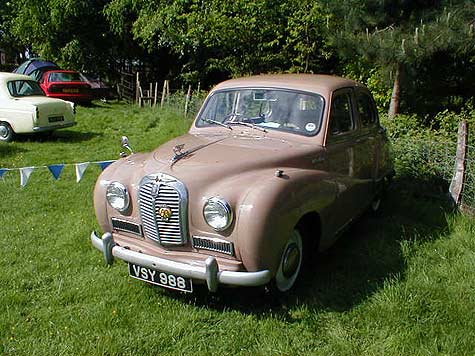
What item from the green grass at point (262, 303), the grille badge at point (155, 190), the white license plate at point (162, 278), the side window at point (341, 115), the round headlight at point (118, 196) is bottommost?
the green grass at point (262, 303)

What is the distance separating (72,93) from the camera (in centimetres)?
1702

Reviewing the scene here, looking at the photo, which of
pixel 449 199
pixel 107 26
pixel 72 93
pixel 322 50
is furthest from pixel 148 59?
pixel 449 199

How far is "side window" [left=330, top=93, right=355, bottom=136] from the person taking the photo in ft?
14.5

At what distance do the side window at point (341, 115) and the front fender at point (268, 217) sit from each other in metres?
1.09

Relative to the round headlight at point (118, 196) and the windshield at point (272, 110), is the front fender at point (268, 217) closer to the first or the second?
the windshield at point (272, 110)

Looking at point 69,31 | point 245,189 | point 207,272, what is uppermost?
point 69,31

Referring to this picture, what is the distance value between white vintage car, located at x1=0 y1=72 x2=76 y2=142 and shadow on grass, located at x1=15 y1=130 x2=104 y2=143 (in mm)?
379

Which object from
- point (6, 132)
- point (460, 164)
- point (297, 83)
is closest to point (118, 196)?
point (297, 83)

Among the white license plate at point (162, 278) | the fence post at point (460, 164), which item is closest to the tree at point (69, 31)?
the fence post at point (460, 164)

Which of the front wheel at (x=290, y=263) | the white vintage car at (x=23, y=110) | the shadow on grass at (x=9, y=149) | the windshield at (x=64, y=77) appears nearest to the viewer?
the front wheel at (x=290, y=263)

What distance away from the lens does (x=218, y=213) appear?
328 cm

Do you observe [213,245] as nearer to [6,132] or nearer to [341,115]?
[341,115]

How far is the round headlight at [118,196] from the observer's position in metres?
3.73

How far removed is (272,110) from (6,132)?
8490mm
